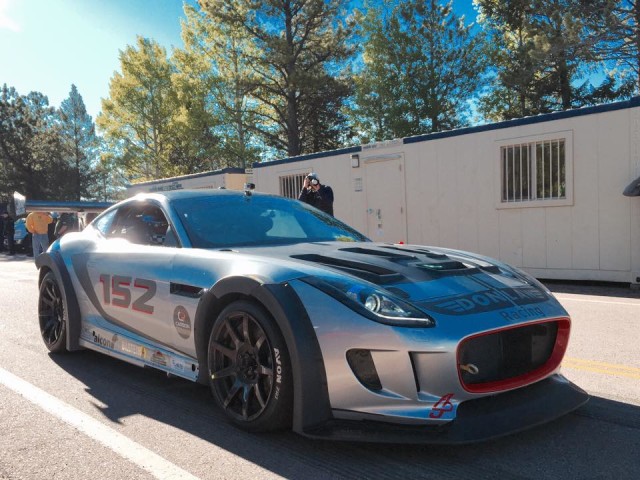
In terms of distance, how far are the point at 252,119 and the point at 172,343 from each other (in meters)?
29.4

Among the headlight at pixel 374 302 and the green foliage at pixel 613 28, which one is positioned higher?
the green foliage at pixel 613 28

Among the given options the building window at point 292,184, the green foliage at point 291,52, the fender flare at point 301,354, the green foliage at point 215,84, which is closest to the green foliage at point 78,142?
the green foliage at point 215,84

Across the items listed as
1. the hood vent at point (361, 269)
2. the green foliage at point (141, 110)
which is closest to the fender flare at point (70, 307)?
the hood vent at point (361, 269)

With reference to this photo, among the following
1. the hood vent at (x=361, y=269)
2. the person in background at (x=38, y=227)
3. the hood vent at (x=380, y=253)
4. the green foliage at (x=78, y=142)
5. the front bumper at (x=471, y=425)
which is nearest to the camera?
the front bumper at (x=471, y=425)

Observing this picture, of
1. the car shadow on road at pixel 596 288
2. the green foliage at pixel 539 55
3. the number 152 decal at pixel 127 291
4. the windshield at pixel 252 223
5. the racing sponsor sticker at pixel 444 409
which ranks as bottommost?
the car shadow on road at pixel 596 288

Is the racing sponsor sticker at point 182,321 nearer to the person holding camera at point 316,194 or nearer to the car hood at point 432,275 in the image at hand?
the car hood at point 432,275

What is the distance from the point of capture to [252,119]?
31.5 meters

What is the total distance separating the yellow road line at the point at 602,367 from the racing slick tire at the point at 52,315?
410cm

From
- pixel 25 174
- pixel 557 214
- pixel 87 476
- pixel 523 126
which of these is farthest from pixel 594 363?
pixel 25 174

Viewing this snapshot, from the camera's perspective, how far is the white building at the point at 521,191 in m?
8.65

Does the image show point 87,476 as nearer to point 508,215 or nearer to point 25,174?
point 508,215

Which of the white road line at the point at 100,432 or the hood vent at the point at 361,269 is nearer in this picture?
the white road line at the point at 100,432

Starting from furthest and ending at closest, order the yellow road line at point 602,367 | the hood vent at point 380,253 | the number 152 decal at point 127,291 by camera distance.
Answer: the yellow road line at point 602,367
the number 152 decal at point 127,291
the hood vent at point 380,253

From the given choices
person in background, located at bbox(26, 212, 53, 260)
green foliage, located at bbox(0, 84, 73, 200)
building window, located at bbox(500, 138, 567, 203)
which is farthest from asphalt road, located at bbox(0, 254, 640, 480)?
green foliage, located at bbox(0, 84, 73, 200)
